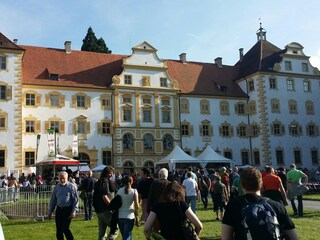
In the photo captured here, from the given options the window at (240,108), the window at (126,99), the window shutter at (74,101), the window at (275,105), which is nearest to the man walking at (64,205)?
the window shutter at (74,101)

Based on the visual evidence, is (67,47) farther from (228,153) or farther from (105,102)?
(228,153)

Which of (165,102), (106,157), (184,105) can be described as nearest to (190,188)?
(106,157)

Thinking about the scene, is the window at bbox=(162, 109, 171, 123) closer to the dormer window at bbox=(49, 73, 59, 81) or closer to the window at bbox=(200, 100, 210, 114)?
the window at bbox=(200, 100, 210, 114)

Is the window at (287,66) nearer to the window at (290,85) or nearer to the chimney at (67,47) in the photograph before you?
the window at (290,85)

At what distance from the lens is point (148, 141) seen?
1677 inches

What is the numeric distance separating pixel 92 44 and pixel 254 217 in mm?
55280

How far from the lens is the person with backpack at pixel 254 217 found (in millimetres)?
3953

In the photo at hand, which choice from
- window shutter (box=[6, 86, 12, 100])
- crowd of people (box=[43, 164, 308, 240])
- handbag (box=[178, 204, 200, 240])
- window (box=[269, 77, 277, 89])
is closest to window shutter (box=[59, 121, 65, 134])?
Result: window shutter (box=[6, 86, 12, 100])

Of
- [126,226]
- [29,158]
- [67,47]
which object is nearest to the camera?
[126,226]

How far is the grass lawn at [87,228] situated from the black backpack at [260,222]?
7.17 meters

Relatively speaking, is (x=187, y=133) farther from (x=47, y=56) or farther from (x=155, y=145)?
(x=47, y=56)

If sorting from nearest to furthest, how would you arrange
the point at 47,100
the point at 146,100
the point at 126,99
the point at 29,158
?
the point at 29,158, the point at 47,100, the point at 126,99, the point at 146,100

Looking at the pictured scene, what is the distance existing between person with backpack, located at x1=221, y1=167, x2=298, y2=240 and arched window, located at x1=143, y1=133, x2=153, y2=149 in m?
38.0

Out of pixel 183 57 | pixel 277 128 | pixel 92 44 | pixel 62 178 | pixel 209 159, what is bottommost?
pixel 62 178
